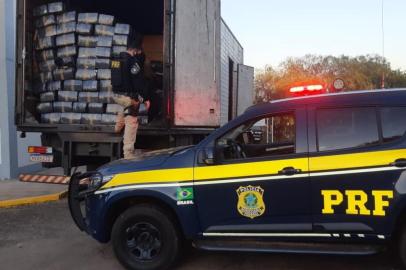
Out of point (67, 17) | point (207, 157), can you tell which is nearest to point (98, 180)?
point (207, 157)

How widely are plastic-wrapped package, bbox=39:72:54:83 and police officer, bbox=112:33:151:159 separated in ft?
3.97

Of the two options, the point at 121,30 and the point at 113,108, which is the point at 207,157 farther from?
the point at 121,30

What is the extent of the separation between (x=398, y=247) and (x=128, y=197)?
2.46 m

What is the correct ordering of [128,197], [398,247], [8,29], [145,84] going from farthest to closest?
[8,29]
[145,84]
[128,197]
[398,247]

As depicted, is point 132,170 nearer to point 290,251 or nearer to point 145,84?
point 290,251

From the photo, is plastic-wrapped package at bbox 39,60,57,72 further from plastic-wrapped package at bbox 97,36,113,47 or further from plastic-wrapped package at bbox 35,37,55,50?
plastic-wrapped package at bbox 97,36,113,47

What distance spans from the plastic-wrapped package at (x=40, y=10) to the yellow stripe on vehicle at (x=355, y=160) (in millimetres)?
5818

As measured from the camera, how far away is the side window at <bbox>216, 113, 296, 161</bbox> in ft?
15.9

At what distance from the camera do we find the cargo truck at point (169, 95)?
25.1ft

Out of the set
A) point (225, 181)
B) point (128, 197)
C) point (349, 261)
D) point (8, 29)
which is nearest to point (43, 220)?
point (128, 197)

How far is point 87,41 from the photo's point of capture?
8.62 meters

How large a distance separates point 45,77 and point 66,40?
0.73 m

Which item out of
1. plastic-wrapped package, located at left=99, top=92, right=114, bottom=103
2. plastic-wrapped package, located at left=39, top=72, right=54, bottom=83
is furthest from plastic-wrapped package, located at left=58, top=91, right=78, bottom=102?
plastic-wrapped package, located at left=99, top=92, right=114, bottom=103

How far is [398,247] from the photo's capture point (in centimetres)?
448
